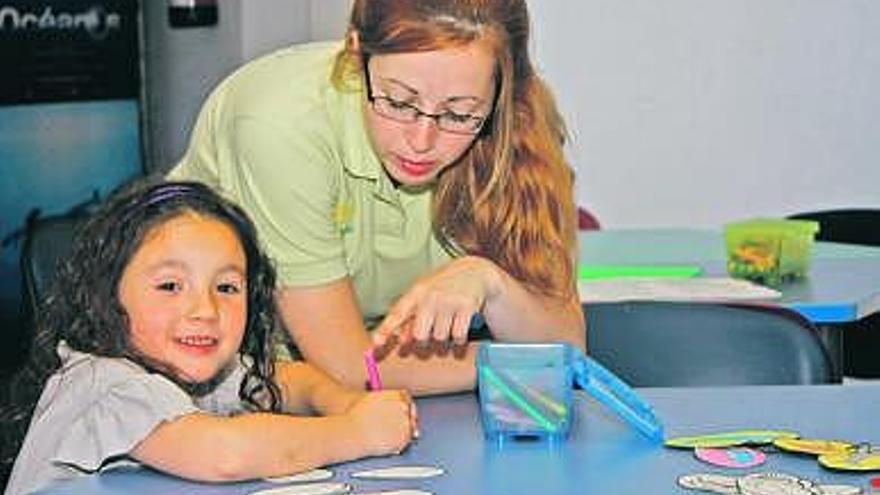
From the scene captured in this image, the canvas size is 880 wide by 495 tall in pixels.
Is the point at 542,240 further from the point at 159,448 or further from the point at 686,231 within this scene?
the point at 686,231

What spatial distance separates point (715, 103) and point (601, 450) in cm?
277

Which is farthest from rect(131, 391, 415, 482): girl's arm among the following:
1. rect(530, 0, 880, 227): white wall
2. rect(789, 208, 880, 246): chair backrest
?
rect(530, 0, 880, 227): white wall

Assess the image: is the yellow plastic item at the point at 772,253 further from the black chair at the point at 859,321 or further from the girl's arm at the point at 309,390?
the girl's arm at the point at 309,390

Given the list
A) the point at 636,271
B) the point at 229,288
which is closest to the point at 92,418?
the point at 229,288

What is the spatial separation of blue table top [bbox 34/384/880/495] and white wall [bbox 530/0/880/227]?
239 cm

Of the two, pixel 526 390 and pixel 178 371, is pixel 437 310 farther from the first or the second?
pixel 178 371

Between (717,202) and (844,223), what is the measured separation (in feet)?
2.28

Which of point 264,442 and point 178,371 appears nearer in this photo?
point 264,442

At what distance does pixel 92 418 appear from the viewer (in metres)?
1.89

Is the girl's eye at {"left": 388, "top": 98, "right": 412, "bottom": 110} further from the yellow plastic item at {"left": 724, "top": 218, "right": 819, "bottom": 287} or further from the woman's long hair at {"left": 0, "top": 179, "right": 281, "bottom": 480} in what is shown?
the yellow plastic item at {"left": 724, "top": 218, "right": 819, "bottom": 287}

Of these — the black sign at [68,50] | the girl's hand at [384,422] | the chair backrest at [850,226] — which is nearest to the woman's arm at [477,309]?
the girl's hand at [384,422]

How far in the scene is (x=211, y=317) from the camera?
206 centimetres

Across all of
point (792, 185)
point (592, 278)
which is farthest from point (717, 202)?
point (592, 278)

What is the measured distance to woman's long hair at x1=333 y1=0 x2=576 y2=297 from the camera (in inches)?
90.0
